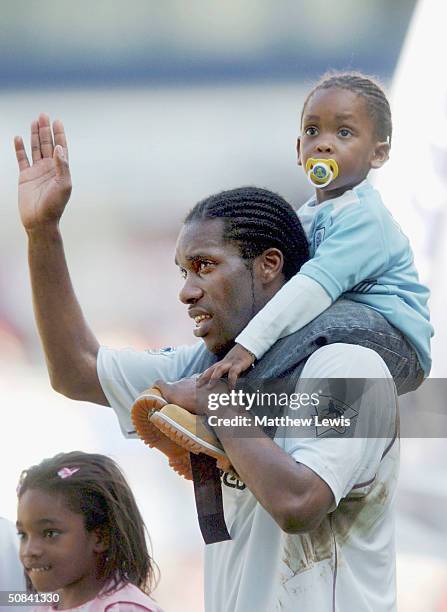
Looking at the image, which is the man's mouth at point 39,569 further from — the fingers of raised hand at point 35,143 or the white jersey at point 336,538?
the fingers of raised hand at point 35,143

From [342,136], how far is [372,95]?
0.09 m

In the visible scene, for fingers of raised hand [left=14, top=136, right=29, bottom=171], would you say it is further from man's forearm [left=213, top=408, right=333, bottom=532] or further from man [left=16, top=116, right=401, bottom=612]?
man's forearm [left=213, top=408, right=333, bottom=532]

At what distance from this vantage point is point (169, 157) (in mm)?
1784

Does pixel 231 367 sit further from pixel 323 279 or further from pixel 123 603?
pixel 123 603

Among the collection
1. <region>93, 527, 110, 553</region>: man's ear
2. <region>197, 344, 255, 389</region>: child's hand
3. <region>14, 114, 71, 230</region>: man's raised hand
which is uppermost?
<region>14, 114, 71, 230</region>: man's raised hand

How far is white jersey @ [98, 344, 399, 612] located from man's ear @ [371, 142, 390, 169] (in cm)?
37

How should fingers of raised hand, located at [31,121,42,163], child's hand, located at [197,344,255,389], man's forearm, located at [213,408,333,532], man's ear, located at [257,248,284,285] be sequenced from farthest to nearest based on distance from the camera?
fingers of raised hand, located at [31,121,42,163] → man's ear, located at [257,248,284,285] → child's hand, located at [197,344,255,389] → man's forearm, located at [213,408,333,532]

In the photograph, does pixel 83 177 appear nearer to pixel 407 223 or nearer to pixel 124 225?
pixel 124 225

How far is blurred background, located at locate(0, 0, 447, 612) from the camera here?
5.54ft

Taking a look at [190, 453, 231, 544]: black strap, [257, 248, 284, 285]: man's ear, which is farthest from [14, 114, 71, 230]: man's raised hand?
[190, 453, 231, 544]: black strap

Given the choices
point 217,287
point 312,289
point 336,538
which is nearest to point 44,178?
point 217,287

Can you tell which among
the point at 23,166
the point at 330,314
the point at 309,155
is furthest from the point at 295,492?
the point at 23,166

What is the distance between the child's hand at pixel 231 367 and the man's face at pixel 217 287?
0.16 feet

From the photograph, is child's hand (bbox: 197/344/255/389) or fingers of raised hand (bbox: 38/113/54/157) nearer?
child's hand (bbox: 197/344/255/389)
